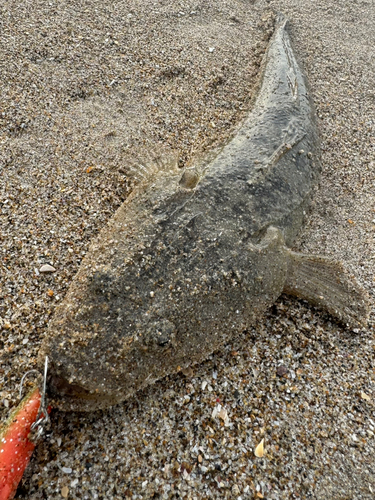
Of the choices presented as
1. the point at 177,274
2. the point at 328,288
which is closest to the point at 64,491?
the point at 177,274

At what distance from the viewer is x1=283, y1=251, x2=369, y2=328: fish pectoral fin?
9.02 ft

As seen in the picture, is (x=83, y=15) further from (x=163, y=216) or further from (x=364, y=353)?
(x=364, y=353)

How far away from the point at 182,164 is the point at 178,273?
1.55 meters

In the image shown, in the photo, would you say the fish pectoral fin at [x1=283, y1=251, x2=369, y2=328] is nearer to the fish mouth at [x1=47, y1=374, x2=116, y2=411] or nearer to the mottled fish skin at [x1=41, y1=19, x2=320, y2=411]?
the mottled fish skin at [x1=41, y1=19, x2=320, y2=411]

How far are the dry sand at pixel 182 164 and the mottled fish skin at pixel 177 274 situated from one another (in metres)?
0.32

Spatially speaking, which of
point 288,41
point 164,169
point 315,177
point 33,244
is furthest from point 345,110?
point 33,244

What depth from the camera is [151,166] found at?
3.05 metres

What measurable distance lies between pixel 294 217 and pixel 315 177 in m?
0.63

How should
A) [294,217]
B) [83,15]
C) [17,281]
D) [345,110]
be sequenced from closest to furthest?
[17,281] < [294,217] < [345,110] < [83,15]

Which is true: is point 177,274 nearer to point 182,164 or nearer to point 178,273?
point 178,273

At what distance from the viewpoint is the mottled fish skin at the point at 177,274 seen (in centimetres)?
192

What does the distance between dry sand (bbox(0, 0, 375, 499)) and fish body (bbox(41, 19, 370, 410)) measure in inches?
12.1

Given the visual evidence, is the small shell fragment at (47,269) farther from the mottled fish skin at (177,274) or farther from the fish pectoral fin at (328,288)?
the fish pectoral fin at (328,288)

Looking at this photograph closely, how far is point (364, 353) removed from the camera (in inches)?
105
